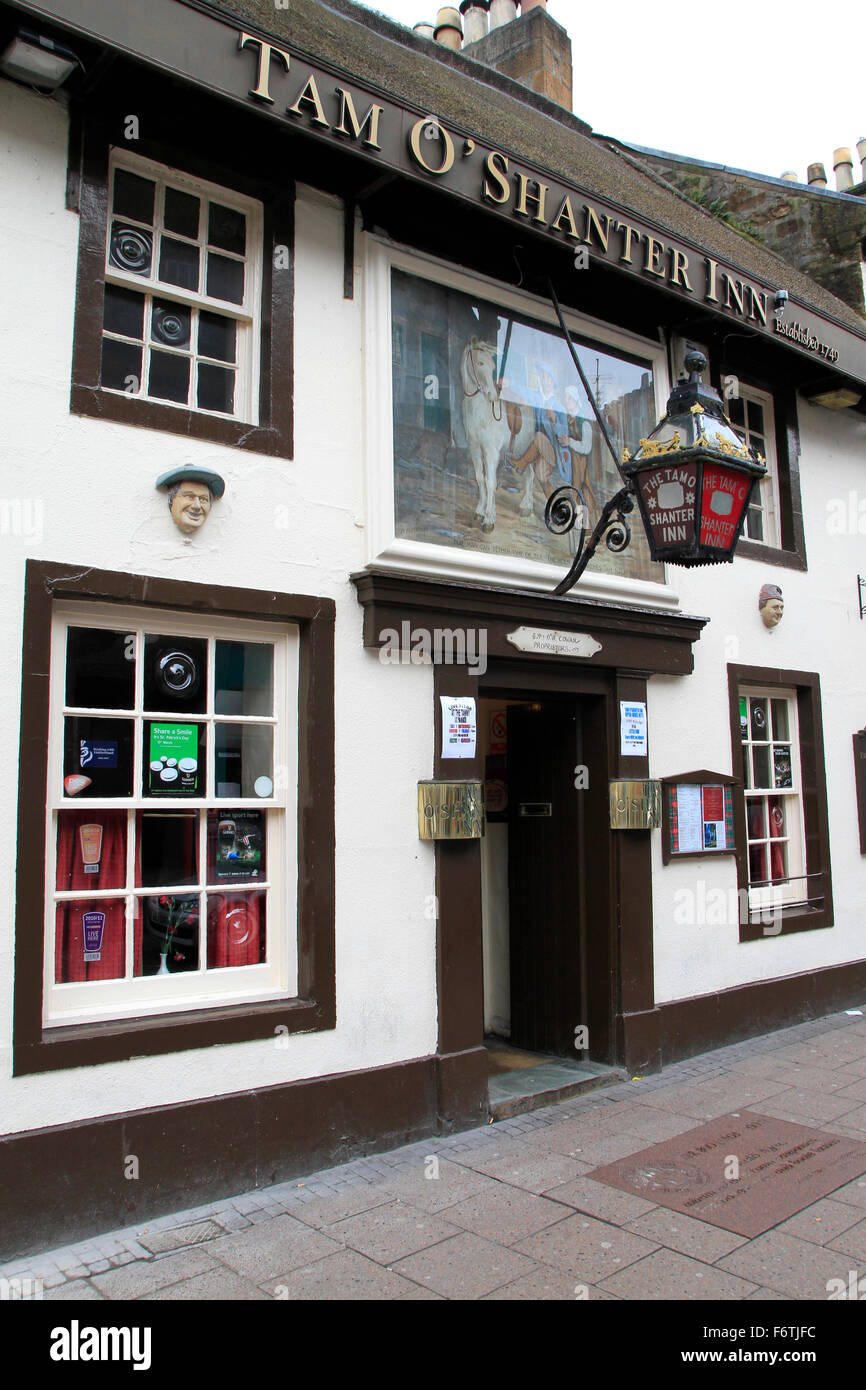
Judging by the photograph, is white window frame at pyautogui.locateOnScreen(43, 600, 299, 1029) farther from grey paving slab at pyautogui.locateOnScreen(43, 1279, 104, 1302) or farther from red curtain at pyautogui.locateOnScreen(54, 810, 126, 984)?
grey paving slab at pyautogui.locateOnScreen(43, 1279, 104, 1302)

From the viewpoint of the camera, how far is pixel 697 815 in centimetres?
750

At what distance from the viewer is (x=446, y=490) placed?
5953 millimetres

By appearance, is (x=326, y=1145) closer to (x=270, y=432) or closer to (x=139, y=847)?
(x=139, y=847)

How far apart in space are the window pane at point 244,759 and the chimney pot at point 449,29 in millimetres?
9907

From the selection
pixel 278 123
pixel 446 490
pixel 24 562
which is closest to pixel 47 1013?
pixel 24 562

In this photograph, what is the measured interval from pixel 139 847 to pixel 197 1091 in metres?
1.17

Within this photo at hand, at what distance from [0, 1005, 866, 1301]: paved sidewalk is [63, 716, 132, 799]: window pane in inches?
76.4

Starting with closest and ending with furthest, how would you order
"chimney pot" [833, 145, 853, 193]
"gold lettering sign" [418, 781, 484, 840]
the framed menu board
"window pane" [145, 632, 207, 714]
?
"window pane" [145, 632, 207, 714] < "gold lettering sign" [418, 781, 484, 840] < the framed menu board < "chimney pot" [833, 145, 853, 193]

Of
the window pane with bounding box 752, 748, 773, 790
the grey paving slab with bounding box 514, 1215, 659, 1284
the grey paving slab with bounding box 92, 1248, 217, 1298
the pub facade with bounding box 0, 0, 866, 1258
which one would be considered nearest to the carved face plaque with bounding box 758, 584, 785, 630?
the pub facade with bounding box 0, 0, 866, 1258

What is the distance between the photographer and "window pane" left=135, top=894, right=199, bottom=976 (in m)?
4.78

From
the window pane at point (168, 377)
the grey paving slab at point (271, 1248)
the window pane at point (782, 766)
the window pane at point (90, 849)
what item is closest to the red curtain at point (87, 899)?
the window pane at point (90, 849)

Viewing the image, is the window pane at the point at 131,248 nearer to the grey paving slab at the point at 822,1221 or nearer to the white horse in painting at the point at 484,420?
the white horse in painting at the point at 484,420
